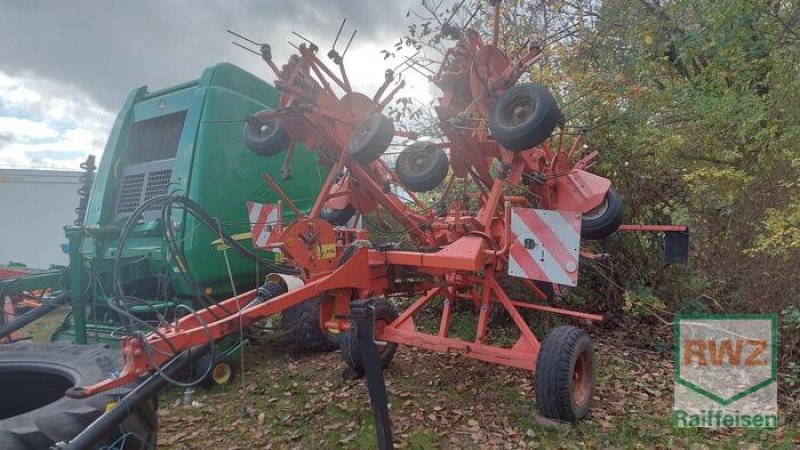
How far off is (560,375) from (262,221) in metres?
2.93

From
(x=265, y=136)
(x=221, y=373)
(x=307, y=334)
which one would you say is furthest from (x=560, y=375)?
(x=265, y=136)

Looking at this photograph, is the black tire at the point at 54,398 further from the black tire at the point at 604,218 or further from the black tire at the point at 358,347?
the black tire at the point at 604,218

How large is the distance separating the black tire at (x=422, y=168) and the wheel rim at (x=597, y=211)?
157cm

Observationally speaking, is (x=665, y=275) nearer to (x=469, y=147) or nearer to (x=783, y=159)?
(x=783, y=159)

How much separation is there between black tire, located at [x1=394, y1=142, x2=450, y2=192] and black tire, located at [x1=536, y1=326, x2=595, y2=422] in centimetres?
235

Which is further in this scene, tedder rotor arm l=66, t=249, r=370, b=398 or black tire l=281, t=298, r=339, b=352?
black tire l=281, t=298, r=339, b=352

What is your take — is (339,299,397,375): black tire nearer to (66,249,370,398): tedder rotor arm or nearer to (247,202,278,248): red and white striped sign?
(66,249,370,398): tedder rotor arm

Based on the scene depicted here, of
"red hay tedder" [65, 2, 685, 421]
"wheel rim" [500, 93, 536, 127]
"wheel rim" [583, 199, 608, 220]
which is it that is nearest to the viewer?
"red hay tedder" [65, 2, 685, 421]

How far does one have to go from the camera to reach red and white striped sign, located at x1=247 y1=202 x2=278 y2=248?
15.2ft

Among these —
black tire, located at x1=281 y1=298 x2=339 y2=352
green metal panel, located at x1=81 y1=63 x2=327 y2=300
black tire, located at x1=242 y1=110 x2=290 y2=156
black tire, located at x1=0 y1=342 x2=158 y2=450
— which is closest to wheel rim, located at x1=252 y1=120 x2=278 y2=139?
black tire, located at x1=242 y1=110 x2=290 y2=156

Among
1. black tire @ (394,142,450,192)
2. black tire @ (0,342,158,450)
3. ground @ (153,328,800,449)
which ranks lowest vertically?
ground @ (153,328,800,449)

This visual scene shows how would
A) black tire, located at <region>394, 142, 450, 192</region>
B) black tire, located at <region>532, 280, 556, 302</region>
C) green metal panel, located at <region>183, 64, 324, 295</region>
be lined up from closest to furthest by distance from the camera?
green metal panel, located at <region>183, 64, 324, 295</region>, black tire, located at <region>532, 280, 556, 302</region>, black tire, located at <region>394, 142, 450, 192</region>

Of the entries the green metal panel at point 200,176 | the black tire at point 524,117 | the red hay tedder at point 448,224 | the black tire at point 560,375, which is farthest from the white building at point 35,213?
the black tire at point 560,375

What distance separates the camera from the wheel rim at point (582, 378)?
3.62 m
